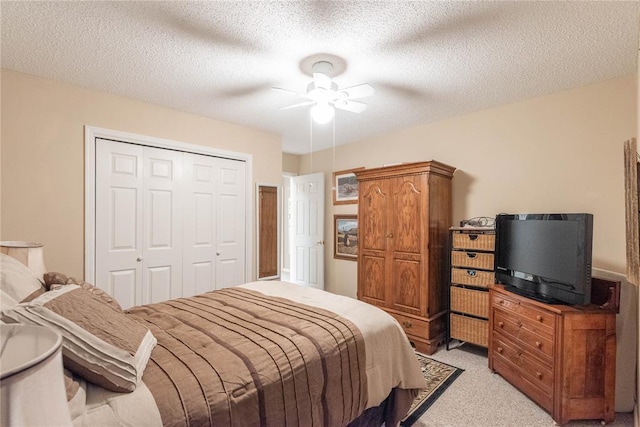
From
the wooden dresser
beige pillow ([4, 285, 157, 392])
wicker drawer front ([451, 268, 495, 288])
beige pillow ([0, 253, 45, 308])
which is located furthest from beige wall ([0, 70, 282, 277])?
the wooden dresser

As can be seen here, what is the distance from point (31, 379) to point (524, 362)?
9.50ft

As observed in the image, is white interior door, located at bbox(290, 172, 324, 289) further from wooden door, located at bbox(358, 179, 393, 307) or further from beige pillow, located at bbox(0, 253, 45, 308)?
beige pillow, located at bbox(0, 253, 45, 308)

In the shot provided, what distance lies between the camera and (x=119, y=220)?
9.84 ft

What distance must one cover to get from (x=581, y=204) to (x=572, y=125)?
72 cm

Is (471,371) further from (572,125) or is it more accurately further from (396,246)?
(572,125)

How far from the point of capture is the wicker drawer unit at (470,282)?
Answer: 2926mm

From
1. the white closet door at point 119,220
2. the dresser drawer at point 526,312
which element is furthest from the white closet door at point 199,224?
the dresser drawer at point 526,312

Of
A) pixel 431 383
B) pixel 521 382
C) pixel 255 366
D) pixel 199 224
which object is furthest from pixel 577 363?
pixel 199 224

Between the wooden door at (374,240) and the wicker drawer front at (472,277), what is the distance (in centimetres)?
69

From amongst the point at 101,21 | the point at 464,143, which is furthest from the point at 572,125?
the point at 101,21

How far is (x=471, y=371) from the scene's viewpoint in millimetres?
2717

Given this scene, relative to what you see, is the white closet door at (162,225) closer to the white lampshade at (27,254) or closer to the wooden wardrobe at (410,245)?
the white lampshade at (27,254)

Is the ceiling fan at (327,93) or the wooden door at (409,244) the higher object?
the ceiling fan at (327,93)

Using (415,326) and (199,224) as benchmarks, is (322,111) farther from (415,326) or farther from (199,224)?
(415,326)
